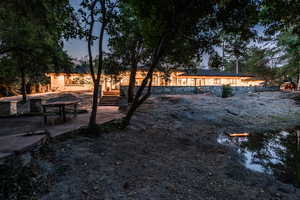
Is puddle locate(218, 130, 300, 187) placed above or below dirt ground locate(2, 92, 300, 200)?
below

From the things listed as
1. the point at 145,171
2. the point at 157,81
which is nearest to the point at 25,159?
the point at 145,171

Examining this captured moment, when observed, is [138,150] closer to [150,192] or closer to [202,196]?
[150,192]

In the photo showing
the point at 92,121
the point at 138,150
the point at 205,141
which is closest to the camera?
the point at 138,150

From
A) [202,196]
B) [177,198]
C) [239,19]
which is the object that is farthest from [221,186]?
[239,19]

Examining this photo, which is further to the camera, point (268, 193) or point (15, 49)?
point (15, 49)

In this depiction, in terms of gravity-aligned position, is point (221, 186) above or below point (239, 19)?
below

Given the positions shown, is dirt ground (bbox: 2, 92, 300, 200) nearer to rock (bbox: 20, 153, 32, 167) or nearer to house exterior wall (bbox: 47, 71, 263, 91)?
rock (bbox: 20, 153, 32, 167)

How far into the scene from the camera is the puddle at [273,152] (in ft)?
14.3

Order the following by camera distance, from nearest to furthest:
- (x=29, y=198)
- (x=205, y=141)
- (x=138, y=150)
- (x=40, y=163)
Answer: (x=29, y=198) → (x=40, y=163) → (x=138, y=150) → (x=205, y=141)

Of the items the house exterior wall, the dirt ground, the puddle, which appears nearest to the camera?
the dirt ground

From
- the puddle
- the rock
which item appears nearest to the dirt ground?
the rock

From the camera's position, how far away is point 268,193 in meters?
3.23

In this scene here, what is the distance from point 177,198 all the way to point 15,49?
10798mm

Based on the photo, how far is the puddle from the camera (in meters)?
4.35
